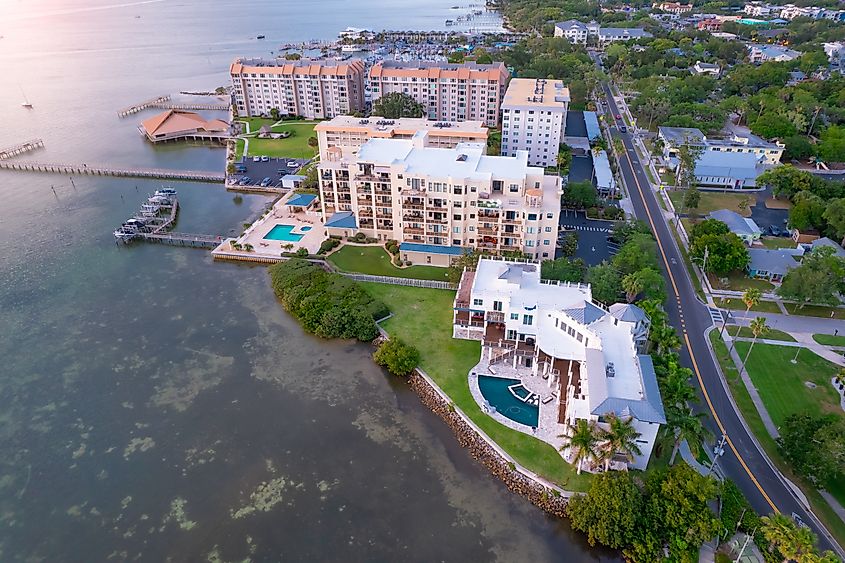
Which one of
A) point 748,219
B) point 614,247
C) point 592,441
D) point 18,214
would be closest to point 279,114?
point 18,214

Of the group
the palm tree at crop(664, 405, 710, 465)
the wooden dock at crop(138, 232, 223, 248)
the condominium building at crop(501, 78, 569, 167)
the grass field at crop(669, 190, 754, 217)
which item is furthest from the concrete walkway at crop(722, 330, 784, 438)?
the wooden dock at crop(138, 232, 223, 248)

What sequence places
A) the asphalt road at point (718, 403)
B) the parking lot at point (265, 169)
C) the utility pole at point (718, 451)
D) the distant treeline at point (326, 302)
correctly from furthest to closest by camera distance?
the parking lot at point (265, 169)
the distant treeline at point (326, 302)
the utility pole at point (718, 451)
the asphalt road at point (718, 403)

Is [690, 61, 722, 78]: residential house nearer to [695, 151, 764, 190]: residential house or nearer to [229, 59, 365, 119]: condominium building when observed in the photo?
[695, 151, 764, 190]: residential house

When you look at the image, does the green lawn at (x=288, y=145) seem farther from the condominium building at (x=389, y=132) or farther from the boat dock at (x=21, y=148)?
the boat dock at (x=21, y=148)

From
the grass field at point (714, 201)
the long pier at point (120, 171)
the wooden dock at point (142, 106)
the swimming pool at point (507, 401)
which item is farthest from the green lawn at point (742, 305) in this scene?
the wooden dock at point (142, 106)

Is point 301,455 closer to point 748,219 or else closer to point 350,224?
point 350,224

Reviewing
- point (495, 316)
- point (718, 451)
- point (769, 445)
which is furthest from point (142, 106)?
point (769, 445)
